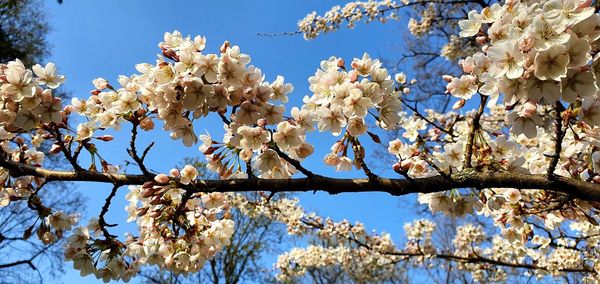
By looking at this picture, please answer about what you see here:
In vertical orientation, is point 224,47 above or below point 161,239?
above

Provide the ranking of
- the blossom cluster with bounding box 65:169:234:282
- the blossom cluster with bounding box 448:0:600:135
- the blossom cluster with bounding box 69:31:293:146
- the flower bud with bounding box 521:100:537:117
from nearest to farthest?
1. the blossom cluster with bounding box 448:0:600:135
2. the flower bud with bounding box 521:100:537:117
3. the blossom cluster with bounding box 69:31:293:146
4. the blossom cluster with bounding box 65:169:234:282

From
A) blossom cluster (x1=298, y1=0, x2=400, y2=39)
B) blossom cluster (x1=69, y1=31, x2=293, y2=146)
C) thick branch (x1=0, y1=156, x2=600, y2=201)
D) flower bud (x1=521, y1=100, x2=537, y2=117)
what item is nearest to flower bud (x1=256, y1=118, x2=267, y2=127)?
blossom cluster (x1=69, y1=31, x2=293, y2=146)

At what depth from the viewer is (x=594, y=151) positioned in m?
1.99

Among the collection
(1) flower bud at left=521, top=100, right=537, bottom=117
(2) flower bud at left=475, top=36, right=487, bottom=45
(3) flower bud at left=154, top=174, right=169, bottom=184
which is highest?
(2) flower bud at left=475, top=36, right=487, bottom=45

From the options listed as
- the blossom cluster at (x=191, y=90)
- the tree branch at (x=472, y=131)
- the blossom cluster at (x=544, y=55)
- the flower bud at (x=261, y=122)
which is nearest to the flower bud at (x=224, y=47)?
the blossom cluster at (x=191, y=90)

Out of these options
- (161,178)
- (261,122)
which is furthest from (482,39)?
(161,178)

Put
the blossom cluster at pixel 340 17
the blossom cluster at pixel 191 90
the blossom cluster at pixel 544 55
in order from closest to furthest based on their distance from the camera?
the blossom cluster at pixel 544 55
the blossom cluster at pixel 191 90
the blossom cluster at pixel 340 17

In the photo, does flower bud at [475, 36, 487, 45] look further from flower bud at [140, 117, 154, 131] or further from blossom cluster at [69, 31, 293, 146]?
flower bud at [140, 117, 154, 131]

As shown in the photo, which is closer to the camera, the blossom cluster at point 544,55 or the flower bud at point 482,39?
the blossom cluster at point 544,55

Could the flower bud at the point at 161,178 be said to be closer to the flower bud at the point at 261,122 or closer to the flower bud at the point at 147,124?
the flower bud at the point at 147,124

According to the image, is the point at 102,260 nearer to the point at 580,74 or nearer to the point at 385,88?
the point at 385,88

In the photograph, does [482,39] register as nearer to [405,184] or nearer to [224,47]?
[405,184]

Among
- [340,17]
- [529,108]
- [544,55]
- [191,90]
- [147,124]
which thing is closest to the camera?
[544,55]

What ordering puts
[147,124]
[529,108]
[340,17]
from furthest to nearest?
[340,17]
[147,124]
[529,108]
